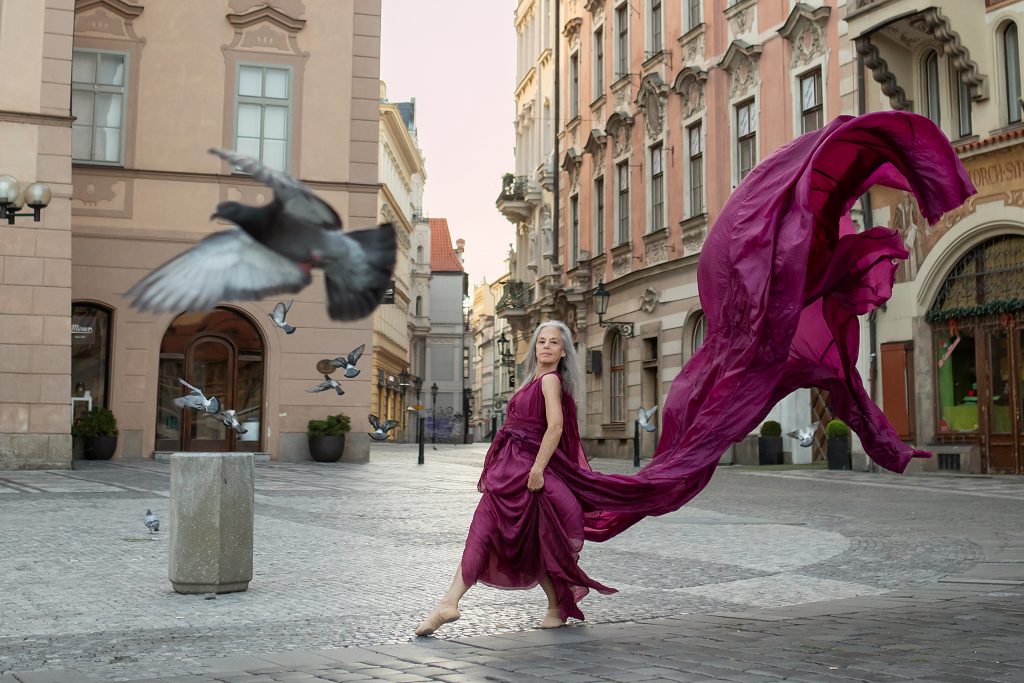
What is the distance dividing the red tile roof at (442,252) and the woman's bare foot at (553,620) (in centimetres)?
9624

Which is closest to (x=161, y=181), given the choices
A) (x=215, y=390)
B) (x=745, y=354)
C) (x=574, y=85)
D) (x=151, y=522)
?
(x=215, y=390)

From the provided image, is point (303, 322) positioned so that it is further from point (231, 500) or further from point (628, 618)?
point (628, 618)

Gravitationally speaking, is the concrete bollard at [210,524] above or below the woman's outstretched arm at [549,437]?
below

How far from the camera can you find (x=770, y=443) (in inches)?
1061

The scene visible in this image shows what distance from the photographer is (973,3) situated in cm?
2131

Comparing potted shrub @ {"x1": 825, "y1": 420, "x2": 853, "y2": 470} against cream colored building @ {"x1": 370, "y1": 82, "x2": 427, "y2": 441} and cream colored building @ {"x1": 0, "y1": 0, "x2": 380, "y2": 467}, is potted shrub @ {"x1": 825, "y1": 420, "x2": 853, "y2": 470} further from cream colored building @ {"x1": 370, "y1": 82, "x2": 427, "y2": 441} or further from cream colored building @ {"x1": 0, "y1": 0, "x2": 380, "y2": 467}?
cream colored building @ {"x1": 370, "y1": 82, "x2": 427, "y2": 441}

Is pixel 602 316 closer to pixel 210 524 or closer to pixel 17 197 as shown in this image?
pixel 17 197

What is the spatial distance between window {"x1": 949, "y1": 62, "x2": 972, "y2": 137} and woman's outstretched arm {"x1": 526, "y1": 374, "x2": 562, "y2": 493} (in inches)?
704

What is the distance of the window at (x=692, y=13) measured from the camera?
30453mm

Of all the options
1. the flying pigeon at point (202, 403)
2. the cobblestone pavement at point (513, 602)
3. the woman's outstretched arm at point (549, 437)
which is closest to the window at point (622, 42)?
the cobblestone pavement at point (513, 602)

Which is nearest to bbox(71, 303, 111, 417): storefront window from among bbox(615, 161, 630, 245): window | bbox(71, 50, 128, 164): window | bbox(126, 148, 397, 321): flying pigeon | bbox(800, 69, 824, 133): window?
bbox(71, 50, 128, 164): window

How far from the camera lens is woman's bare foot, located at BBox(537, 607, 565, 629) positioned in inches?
267

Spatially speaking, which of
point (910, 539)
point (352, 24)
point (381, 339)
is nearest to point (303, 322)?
point (352, 24)

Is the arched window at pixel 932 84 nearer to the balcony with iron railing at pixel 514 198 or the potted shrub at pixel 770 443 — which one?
the potted shrub at pixel 770 443
